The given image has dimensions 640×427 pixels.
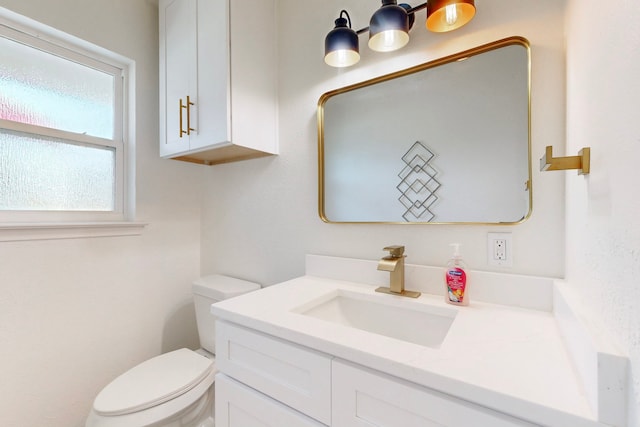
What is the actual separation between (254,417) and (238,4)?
5.11 feet

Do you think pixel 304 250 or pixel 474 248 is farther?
pixel 304 250

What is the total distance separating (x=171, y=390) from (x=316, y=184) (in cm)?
102

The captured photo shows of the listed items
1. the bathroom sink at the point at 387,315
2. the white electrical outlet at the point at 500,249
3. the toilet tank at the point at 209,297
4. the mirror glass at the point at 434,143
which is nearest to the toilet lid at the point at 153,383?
the toilet tank at the point at 209,297

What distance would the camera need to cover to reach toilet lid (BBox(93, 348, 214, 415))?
0.99m

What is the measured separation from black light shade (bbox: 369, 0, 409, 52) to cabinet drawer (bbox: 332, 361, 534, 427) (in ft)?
3.43

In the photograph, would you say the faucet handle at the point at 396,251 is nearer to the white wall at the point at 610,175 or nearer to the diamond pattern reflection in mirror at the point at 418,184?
the diamond pattern reflection in mirror at the point at 418,184

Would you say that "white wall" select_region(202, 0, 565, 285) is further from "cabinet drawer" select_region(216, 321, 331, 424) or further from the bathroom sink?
"cabinet drawer" select_region(216, 321, 331, 424)

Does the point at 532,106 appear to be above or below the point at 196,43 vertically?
below

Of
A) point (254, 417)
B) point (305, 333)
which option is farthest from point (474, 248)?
point (254, 417)

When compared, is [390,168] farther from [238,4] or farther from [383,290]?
[238,4]

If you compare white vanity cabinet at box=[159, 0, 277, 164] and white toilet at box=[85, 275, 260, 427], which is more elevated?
white vanity cabinet at box=[159, 0, 277, 164]

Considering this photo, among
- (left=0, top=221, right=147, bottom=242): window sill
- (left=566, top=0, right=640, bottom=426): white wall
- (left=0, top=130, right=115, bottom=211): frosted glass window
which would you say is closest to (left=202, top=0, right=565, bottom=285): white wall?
(left=566, top=0, right=640, bottom=426): white wall

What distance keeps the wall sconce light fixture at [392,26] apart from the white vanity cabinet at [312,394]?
1.04 m

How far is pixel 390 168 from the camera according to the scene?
1.10 m
